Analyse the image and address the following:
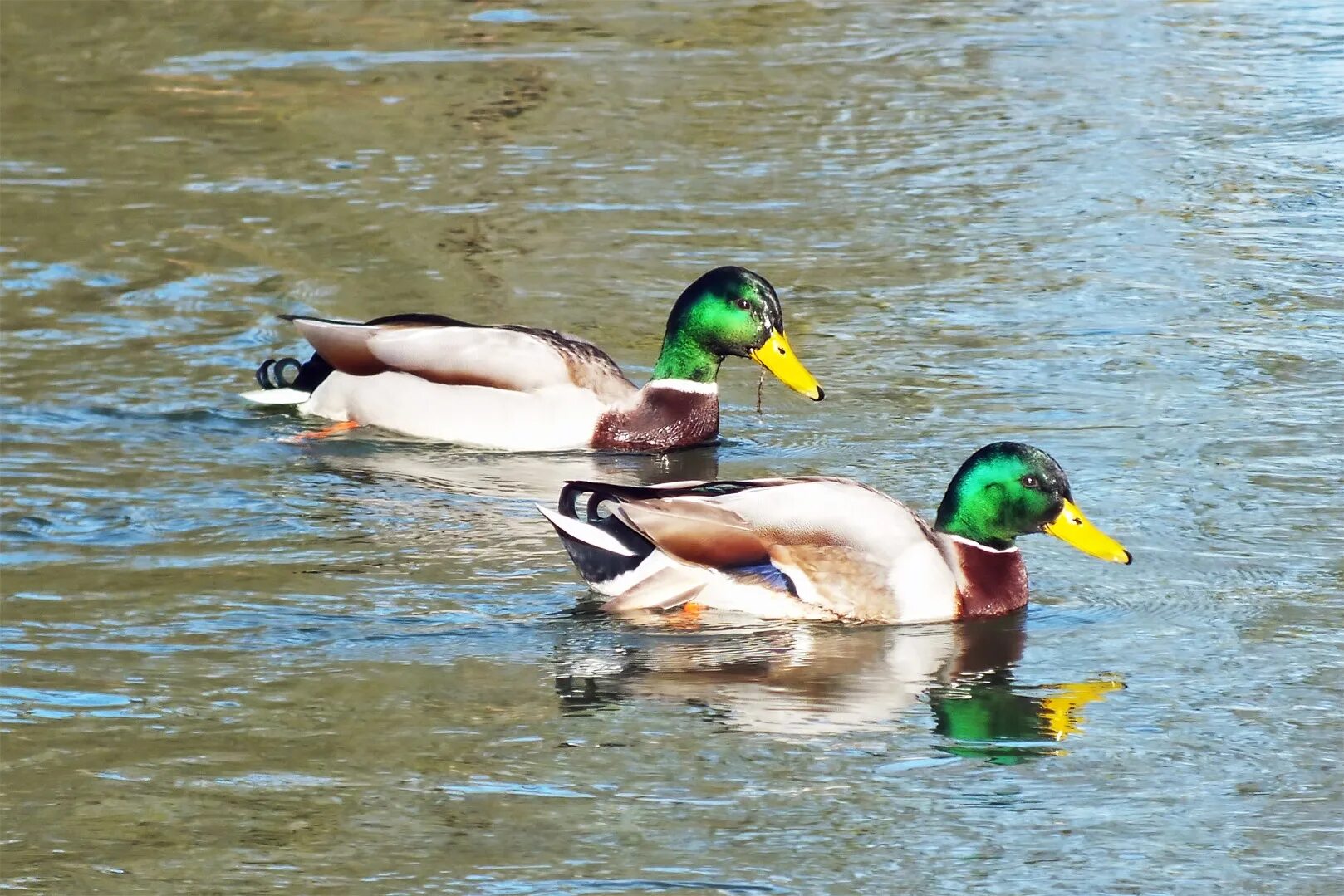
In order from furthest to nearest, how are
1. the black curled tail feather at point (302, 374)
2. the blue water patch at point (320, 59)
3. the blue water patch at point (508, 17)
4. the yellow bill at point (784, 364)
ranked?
the blue water patch at point (508, 17) → the blue water patch at point (320, 59) → the black curled tail feather at point (302, 374) → the yellow bill at point (784, 364)

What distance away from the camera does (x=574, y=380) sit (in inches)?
379

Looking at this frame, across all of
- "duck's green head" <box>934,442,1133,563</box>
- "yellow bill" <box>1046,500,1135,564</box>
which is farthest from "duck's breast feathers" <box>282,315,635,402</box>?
"yellow bill" <box>1046,500,1135,564</box>

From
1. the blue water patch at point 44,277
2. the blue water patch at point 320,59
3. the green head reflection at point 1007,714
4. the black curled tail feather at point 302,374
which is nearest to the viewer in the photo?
the green head reflection at point 1007,714

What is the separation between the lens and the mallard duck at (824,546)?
23.4ft

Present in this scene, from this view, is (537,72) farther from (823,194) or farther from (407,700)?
(407,700)

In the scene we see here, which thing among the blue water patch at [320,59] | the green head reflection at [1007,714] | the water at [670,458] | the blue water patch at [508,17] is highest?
the blue water patch at [508,17]

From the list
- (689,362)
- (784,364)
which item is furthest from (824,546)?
(689,362)

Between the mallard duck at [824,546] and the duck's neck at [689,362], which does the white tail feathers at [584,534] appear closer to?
the mallard duck at [824,546]

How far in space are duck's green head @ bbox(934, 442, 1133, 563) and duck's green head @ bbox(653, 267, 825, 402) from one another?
81.3 inches

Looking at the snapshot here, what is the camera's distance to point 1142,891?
5.20 meters

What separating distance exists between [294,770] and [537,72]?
1017 cm

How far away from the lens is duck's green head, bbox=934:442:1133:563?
23.7 ft

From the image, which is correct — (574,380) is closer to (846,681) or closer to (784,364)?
(784,364)

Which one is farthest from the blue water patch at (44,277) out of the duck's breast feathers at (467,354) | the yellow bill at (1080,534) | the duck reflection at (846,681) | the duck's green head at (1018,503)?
the yellow bill at (1080,534)
